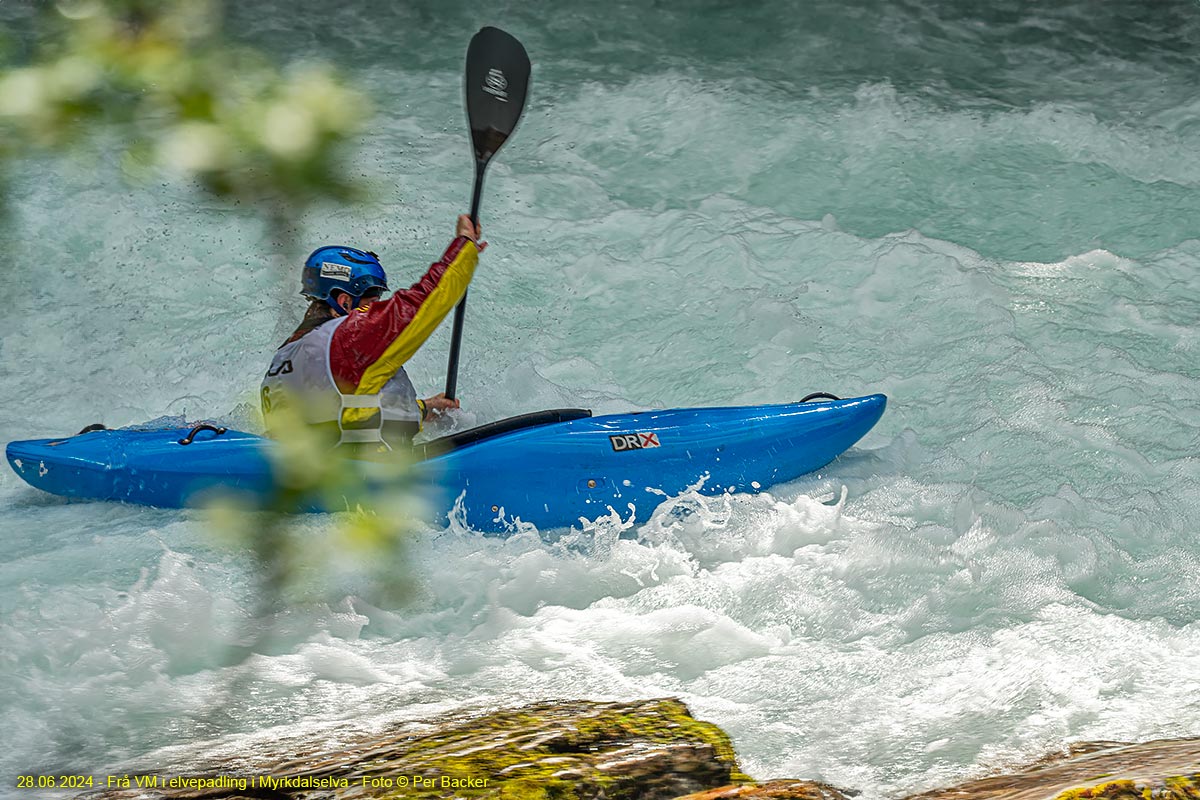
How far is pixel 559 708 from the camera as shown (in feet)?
9.69

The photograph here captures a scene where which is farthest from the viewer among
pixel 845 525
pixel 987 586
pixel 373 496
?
pixel 845 525

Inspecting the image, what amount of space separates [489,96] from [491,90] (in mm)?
25

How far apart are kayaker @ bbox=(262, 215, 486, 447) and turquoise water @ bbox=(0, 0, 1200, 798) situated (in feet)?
1.26

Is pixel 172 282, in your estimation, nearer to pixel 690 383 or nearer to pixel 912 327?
pixel 690 383

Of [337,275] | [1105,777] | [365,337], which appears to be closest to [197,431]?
[337,275]

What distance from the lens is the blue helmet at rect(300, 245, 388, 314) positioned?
12.8 ft

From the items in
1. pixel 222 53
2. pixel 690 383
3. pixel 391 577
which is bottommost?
pixel 690 383

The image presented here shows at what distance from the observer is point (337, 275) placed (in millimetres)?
3910

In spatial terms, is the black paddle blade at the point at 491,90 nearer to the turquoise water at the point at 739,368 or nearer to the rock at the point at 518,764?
the turquoise water at the point at 739,368

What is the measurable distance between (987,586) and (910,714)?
784 mm

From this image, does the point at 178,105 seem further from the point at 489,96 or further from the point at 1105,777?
the point at 489,96

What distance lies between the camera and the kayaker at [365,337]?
3.54m

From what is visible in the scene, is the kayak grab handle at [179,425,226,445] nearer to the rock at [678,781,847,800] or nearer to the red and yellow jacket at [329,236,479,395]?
the red and yellow jacket at [329,236,479,395]

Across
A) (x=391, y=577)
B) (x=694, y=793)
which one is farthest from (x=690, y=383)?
(x=391, y=577)
